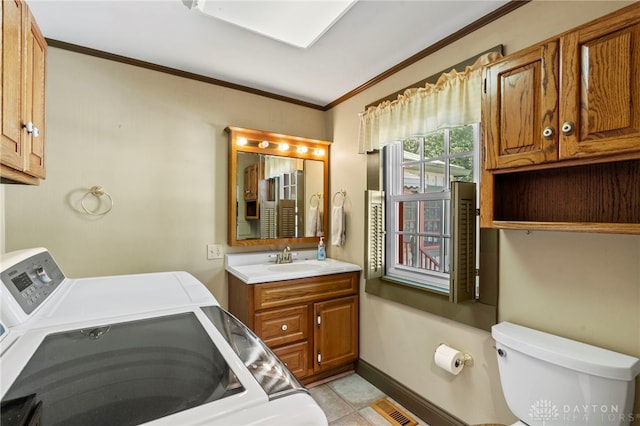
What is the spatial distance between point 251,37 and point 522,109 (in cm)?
153

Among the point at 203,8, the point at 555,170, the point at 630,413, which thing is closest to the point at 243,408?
the point at 630,413

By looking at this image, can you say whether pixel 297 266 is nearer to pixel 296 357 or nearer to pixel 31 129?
pixel 296 357

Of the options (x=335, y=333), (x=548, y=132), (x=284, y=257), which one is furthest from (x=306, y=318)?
(x=548, y=132)

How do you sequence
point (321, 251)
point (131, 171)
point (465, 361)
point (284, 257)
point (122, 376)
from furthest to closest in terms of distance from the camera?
1. point (321, 251)
2. point (284, 257)
3. point (131, 171)
4. point (465, 361)
5. point (122, 376)

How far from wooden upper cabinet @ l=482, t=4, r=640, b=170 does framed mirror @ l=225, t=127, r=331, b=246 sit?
168 centimetres

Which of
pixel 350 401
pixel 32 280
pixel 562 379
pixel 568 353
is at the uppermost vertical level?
pixel 32 280

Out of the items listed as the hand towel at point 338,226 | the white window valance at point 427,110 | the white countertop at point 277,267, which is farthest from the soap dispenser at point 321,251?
the white window valance at point 427,110

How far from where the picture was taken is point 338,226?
2.67m

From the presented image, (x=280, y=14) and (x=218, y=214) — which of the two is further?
(x=218, y=214)

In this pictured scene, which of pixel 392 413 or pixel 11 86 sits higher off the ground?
pixel 11 86

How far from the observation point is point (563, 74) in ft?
3.75

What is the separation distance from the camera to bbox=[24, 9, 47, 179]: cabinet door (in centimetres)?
115

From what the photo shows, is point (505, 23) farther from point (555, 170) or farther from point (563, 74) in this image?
point (555, 170)

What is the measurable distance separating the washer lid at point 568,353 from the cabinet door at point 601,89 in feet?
2.55
